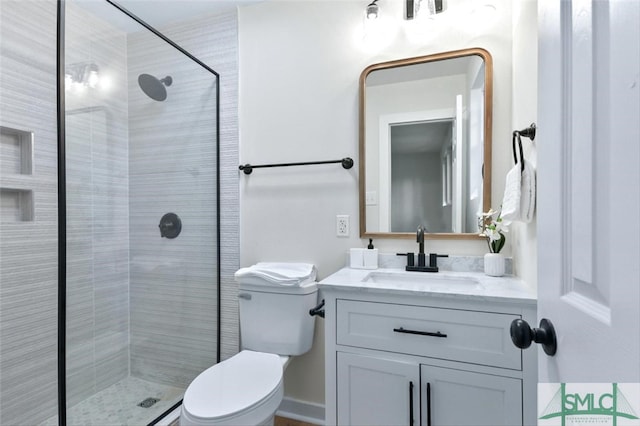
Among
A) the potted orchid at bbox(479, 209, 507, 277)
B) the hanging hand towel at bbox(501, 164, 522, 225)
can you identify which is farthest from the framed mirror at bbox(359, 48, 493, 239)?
the hanging hand towel at bbox(501, 164, 522, 225)

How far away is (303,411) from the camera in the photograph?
5.66 feet

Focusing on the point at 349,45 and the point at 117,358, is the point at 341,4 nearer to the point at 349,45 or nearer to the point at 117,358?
the point at 349,45

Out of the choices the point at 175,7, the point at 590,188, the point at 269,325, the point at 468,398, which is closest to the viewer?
the point at 590,188

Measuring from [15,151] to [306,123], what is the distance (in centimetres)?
142

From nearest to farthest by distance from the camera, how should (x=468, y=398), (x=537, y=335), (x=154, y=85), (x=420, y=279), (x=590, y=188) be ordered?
(x=590, y=188) → (x=537, y=335) → (x=468, y=398) → (x=420, y=279) → (x=154, y=85)

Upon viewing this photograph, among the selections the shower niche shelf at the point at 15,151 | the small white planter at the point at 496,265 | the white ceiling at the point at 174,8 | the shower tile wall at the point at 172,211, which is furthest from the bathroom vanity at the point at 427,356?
the white ceiling at the point at 174,8

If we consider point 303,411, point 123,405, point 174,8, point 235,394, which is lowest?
point 303,411

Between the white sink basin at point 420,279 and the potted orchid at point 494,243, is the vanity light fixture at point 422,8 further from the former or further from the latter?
the white sink basin at point 420,279

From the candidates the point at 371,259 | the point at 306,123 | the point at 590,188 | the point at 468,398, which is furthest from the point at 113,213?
the point at 590,188

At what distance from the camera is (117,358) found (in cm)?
169

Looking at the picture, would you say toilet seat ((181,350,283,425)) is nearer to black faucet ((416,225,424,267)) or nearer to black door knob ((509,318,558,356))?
black faucet ((416,225,424,267))

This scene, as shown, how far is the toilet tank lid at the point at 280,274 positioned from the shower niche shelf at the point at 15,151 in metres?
1.14

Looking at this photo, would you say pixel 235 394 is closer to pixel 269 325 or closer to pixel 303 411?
pixel 269 325

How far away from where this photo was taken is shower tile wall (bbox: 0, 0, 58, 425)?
141 centimetres
